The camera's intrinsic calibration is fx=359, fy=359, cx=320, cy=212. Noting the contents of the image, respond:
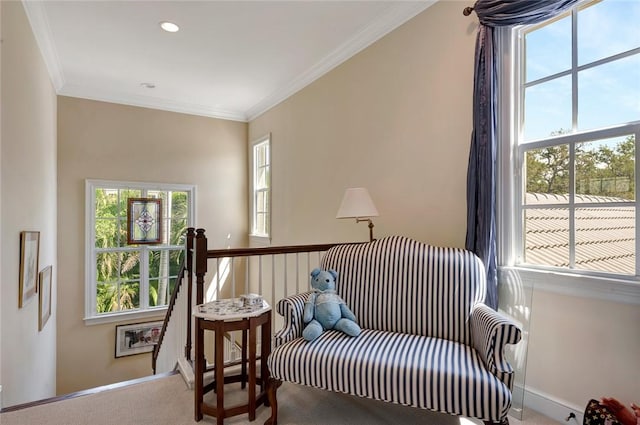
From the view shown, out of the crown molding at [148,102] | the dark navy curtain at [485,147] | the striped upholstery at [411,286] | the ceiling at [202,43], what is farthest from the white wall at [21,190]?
the dark navy curtain at [485,147]

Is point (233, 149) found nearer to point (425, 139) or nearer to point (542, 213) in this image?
point (425, 139)

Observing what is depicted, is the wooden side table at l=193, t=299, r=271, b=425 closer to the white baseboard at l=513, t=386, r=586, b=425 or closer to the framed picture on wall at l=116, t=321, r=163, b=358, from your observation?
the white baseboard at l=513, t=386, r=586, b=425

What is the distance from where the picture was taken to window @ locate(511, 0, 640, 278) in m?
1.77

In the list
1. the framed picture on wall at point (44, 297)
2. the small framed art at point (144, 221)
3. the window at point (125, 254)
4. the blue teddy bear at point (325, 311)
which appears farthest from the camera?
the small framed art at point (144, 221)

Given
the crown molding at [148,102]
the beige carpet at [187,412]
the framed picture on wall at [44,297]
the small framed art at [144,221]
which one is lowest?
the beige carpet at [187,412]

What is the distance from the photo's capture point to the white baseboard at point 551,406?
6.21 feet

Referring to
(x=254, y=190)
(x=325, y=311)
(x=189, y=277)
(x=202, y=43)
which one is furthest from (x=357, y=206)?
(x=254, y=190)

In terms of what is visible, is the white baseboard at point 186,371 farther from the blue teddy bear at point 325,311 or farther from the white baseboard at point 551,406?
the white baseboard at point 551,406

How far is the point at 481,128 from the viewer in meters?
2.21

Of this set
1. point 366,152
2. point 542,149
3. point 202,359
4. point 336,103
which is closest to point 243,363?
point 202,359

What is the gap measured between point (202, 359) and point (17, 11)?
8.87 ft

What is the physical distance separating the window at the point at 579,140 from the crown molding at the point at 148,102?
4.32 meters

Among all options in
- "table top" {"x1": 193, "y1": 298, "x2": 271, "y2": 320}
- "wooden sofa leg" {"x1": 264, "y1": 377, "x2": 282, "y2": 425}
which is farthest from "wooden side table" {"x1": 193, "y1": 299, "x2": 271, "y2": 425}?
"wooden sofa leg" {"x1": 264, "y1": 377, "x2": 282, "y2": 425}

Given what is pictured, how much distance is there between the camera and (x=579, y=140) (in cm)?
195
